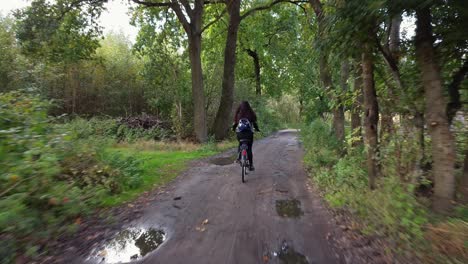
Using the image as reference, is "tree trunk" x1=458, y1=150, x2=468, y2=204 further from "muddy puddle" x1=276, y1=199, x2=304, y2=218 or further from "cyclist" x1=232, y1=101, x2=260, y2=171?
"cyclist" x1=232, y1=101, x2=260, y2=171

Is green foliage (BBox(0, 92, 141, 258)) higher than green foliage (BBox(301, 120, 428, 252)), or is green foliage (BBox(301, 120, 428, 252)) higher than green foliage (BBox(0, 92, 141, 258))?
green foliage (BBox(0, 92, 141, 258))

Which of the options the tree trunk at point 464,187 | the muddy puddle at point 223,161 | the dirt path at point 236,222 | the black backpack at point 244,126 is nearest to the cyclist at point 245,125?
the black backpack at point 244,126

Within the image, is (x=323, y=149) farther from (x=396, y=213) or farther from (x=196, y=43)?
(x=196, y=43)

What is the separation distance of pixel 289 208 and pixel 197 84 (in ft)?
38.7

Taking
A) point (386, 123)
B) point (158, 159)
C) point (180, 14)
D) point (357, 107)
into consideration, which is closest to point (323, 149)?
point (357, 107)

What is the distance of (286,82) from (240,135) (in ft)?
82.6

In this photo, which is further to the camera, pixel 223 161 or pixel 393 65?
pixel 223 161

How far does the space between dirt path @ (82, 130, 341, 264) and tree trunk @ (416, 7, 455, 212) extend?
1753 mm

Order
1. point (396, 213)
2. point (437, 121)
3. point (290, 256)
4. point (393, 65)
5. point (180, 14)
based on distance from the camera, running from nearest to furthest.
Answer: point (290, 256) < point (396, 213) < point (437, 121) < point (393, 65) < point (180, 14)

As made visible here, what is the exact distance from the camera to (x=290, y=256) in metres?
4.24

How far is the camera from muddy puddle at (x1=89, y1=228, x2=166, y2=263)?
432 cm

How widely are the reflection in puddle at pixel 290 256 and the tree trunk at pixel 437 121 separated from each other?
6.77 feet

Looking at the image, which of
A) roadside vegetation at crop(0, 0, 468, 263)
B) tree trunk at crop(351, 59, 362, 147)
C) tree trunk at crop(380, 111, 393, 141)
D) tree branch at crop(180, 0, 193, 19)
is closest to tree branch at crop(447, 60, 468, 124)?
roadside vegetation at crop(0, 0, 468, 263)

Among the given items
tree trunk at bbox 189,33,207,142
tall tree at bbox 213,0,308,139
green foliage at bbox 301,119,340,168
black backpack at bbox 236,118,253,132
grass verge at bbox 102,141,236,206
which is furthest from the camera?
tall tree at bbox 213,0,308,139
